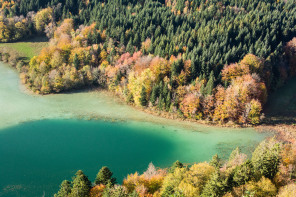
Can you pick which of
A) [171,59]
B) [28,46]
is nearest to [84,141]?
[171,59]

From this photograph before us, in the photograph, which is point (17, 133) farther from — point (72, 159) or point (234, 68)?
point (234, 68)

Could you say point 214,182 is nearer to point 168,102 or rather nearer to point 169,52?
point 168,102

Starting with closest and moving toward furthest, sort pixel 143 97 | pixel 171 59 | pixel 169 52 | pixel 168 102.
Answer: pixel 168 102 < pixel 143 97 < pixel 171 59 < pixel 169 52

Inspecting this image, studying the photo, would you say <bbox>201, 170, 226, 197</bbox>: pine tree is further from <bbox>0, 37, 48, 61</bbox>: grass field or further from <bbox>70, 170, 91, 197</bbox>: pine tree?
<bbox>0, 37, 48, 61</bbox>: grass field

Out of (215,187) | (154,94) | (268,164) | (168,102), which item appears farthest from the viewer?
(154,94)

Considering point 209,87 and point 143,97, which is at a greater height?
point 209,87

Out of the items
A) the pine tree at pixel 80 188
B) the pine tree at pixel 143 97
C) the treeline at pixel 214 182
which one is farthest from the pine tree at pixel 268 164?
the pine tree at pixel 143 97

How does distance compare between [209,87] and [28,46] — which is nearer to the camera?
[209,87]

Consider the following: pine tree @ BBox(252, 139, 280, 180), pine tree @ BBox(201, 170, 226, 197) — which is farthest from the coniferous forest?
pine tree @ BBox(201, 170, 226, 197)
